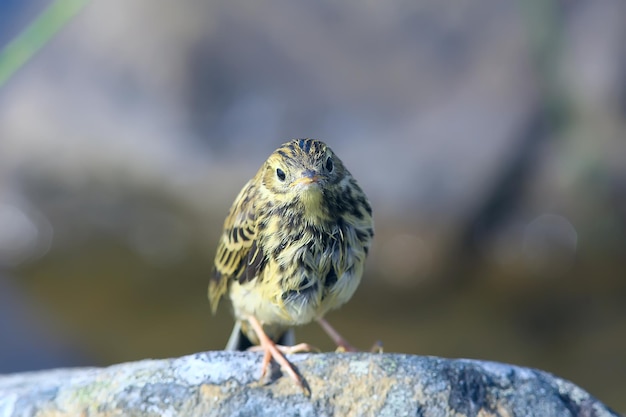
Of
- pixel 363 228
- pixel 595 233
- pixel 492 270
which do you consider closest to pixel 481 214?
pixel 492 270

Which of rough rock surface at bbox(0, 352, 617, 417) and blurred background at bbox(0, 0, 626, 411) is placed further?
blurred background at bbox(0, 0, 626, 411)

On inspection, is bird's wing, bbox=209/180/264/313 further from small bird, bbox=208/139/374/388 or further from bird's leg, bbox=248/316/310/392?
bird's leg, bbox=248/316/310/392

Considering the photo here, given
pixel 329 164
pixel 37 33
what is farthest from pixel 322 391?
pixel 37 33

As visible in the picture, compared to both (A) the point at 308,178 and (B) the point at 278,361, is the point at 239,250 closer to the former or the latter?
(A) the point at 308,178

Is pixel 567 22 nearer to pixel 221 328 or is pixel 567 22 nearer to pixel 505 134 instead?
pixel 505 134

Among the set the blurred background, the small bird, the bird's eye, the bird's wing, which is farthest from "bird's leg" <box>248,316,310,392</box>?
the blurred background
